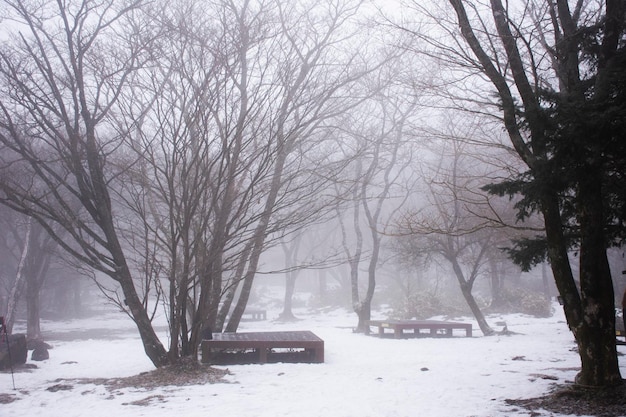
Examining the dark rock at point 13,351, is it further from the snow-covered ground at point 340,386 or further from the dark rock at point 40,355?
the dark rock at point 40,355

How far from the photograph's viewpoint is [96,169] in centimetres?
830

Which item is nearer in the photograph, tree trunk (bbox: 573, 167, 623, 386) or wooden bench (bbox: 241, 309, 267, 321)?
tree trunk (bbox: 573, 167, 623, 386)

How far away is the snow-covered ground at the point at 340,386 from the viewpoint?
544 centimetres

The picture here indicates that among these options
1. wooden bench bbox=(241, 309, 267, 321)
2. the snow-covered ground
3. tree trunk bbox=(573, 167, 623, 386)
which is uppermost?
tree trunk bbox=(573, 167, 623, 386)

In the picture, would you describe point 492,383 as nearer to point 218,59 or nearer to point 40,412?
point 40,412

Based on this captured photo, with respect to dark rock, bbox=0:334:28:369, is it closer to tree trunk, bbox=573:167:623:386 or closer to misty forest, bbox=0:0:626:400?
misty forest, bbox=0:0:626:400

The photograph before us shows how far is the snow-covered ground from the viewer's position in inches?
214

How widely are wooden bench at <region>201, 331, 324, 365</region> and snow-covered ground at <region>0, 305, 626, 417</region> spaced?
0.36 metres

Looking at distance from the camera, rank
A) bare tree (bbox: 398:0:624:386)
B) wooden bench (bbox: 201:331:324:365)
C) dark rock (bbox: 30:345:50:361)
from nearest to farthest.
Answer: bare tree (bbox: 398:0:624:386) < wooden bench (bbox: 201:331:324:365) < dark rock (bbox: 30:345:50:361)

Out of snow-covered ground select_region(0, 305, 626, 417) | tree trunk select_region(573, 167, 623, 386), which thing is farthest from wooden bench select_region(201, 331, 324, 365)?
tree trunk select_region(573, 167, 623, 386)

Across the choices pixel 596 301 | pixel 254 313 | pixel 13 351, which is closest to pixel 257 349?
pixel 13 351

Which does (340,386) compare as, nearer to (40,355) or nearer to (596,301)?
(596,301)

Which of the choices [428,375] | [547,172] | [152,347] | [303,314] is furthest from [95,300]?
[547,172]

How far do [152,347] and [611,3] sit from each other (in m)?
7.76
